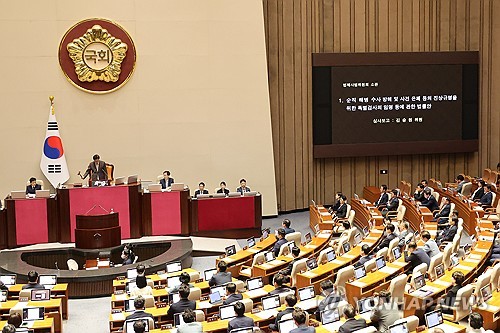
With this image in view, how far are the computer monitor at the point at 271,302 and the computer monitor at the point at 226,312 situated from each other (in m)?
0.44

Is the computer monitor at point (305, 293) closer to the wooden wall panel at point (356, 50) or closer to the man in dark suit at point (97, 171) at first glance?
the man in dark suit at point (97, 171)

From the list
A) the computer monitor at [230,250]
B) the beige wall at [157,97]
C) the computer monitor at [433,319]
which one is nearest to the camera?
the computer monitor at [433,319]

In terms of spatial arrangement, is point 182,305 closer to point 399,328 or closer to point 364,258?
point 399,328

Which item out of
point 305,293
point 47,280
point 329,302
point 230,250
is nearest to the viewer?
point 329,302

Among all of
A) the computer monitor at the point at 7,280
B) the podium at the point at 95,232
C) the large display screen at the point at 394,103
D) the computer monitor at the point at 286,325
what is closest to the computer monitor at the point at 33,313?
the computer monitor at the point at 7,280

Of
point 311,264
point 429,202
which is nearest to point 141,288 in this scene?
point 311,264

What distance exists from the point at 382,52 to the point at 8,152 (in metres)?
9.71

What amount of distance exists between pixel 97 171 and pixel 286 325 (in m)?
8.01

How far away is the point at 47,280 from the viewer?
1037 cm

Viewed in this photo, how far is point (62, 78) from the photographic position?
1592 cm

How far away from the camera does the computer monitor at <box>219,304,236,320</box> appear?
8.35m

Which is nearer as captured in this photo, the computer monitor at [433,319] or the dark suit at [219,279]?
the computer monitor at [433,319]

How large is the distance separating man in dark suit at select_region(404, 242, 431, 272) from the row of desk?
5.38m

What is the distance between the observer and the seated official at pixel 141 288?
9539 millimetres
